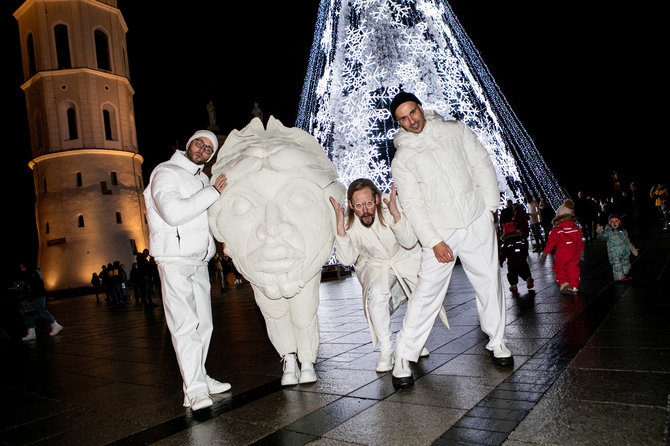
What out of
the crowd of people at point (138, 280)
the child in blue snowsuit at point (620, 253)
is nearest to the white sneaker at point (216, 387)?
the child in blue snowsuit at point (620, 253)

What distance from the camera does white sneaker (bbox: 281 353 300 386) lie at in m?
3.56

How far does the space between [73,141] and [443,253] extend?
32.9 m

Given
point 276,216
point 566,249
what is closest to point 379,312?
point 276,216

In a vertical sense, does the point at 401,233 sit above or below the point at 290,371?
above

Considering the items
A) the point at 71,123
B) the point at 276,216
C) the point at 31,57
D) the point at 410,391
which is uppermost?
the point at 31,57

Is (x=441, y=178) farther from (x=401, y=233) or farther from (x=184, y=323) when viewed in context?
(x=184, y=323)

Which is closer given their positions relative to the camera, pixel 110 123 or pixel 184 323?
pixel 184 323

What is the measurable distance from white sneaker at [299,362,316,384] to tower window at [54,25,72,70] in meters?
33.8

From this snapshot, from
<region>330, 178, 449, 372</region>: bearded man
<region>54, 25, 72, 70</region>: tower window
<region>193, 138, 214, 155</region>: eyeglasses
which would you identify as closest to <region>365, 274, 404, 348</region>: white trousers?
<region>330, 178, 449, 372</region>: bearded man

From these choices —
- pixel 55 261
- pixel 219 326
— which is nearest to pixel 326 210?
pixel 219 326

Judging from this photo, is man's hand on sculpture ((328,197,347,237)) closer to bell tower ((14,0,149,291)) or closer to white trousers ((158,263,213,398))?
white trousers ((158,263,213,398))

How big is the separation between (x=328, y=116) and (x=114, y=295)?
11257 mm

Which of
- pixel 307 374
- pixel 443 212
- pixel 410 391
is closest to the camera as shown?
pixel 410 391

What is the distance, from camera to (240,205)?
3424mm
